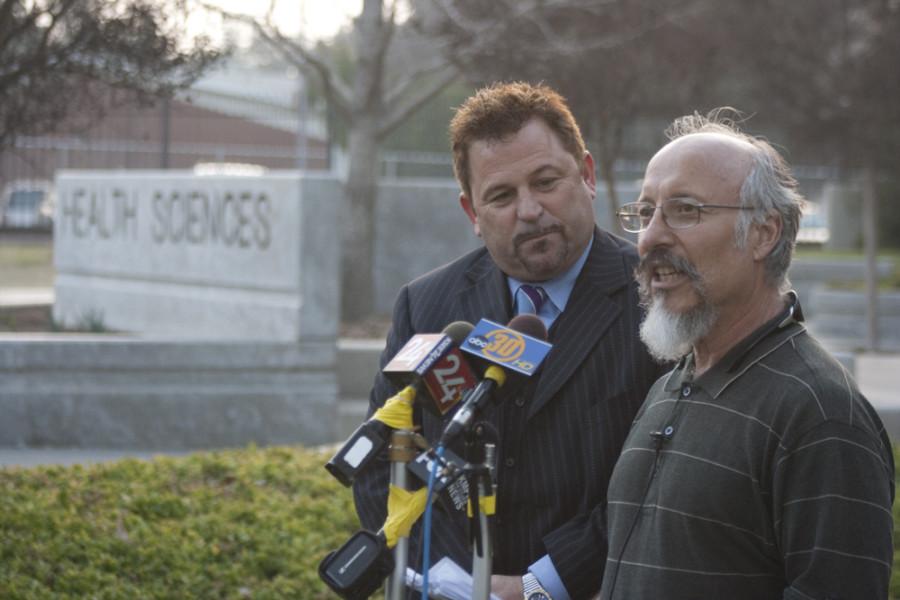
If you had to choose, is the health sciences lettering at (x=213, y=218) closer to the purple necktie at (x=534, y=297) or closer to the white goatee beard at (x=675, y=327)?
the purple necktie at (x=534, y=297)

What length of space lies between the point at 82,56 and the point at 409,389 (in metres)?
5.58

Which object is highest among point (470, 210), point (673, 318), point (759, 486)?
point (470, 210)

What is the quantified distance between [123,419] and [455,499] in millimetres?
6895

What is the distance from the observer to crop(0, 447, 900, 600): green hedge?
230 inches

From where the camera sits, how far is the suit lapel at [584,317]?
12.5 feet

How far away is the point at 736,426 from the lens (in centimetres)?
296

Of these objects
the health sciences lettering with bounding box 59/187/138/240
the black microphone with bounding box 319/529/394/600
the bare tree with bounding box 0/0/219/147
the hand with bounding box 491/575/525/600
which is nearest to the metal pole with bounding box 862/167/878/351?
the health sciences lettering with bounding box 59/187/138/240

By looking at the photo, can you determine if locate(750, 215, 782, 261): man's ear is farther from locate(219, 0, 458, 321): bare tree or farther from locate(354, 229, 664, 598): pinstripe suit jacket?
locate(219, 0, 458, 321): bare tree

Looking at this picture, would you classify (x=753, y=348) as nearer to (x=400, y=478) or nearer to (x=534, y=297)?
(x=400, y=478)

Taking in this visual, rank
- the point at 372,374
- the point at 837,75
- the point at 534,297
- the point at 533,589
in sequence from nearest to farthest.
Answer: the point at 533,589 < the point at 534,297 < the point at 372,374 < the point at 837,75

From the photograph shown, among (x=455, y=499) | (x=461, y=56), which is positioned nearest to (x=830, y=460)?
→ (x=455, y=499)

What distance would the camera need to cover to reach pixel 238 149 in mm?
27859

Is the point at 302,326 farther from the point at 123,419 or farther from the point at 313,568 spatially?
the point at 313,568

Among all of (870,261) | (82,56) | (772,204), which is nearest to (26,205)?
(870,261)
